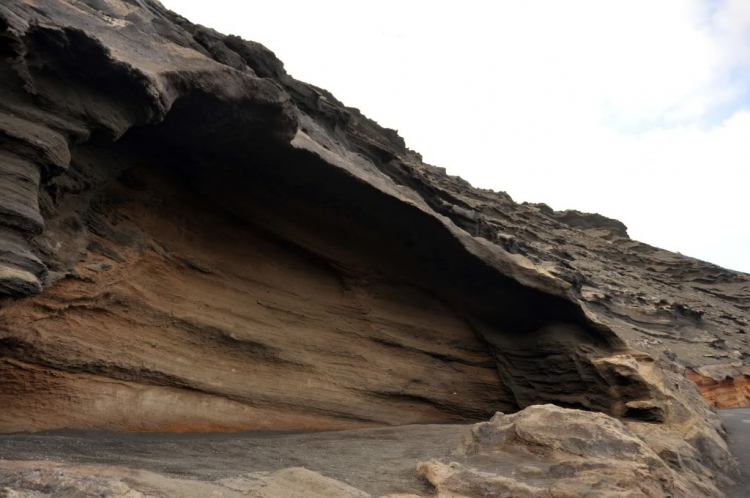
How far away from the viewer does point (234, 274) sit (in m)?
7.51

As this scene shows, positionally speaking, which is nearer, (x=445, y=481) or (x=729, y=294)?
(x=445, y=481)

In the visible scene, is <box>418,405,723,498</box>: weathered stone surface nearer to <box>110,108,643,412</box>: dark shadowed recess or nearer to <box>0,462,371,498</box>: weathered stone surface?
<box>0,462,371,498</box>: weathered stone surface

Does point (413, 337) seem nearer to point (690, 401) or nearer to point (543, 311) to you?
point (543, 311)

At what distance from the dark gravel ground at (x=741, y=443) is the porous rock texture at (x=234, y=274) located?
328mm

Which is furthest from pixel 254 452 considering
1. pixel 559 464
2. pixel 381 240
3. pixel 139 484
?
pixel 381 240

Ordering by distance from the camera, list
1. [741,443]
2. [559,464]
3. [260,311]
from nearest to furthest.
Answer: [559,464] < [260,311] < [741,443]

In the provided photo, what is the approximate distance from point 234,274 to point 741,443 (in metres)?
8.75

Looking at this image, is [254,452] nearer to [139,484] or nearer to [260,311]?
[139,484]

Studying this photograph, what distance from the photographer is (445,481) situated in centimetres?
434

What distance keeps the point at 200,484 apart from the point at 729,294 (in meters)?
30.2

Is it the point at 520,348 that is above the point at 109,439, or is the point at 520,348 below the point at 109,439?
above

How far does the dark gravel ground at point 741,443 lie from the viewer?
20.5 ft

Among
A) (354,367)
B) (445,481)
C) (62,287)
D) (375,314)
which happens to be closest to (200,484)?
(445,481)

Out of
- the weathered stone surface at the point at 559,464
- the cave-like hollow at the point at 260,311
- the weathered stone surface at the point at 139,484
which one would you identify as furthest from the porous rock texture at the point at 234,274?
the weathered stone surface at the point at 139,484
